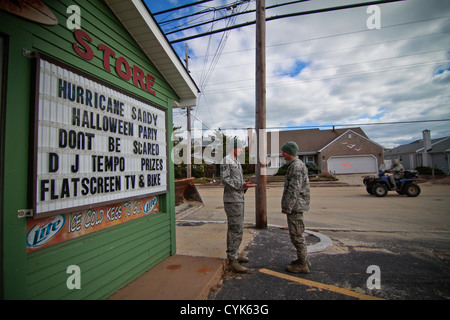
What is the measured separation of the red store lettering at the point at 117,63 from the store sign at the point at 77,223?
172 centimetres

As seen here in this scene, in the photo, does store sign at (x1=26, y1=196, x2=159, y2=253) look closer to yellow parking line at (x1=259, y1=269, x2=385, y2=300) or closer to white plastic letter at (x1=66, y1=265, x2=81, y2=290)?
white plastic letter at (x1=66, y1=265, x2=81, y2=290)

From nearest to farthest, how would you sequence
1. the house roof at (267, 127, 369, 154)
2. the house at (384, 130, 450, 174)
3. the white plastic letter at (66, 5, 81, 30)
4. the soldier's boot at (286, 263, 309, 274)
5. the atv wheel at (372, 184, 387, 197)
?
1. the white plastic letter at (66, 5, 81, 30)
2. the soldier's boot at (286, 263, 309, 274)
3. the atv wheel at (372, 184, 387, 197)
4. the house at (384, 130, 450, 174)
5. the house roof at (267, 127, 369, 154)

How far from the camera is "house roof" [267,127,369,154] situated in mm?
32531

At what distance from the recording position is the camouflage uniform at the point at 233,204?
3604 mm

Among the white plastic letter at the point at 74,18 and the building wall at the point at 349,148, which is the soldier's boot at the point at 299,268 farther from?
the building wall at the point at 349,148

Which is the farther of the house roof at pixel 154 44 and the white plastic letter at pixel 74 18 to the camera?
the house roof at pixel 154 44

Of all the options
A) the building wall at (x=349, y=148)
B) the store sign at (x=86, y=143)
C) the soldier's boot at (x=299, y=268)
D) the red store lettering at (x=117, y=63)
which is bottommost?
the soldier's boot at (x=299, y=268)

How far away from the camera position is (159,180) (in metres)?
3.84

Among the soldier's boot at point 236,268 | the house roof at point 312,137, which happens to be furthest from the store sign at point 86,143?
the house roof at point 312,137

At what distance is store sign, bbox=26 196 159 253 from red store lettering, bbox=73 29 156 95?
1.72 meters

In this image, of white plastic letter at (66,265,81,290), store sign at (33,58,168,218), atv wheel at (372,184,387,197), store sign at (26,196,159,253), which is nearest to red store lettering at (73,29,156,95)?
store sign at (33,58,168,218)

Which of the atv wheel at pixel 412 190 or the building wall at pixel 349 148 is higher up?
the building wall at pixel 349 148

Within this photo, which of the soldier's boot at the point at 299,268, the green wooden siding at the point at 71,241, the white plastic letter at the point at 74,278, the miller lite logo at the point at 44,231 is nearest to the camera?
the green wooden siding at the point at 71,241
